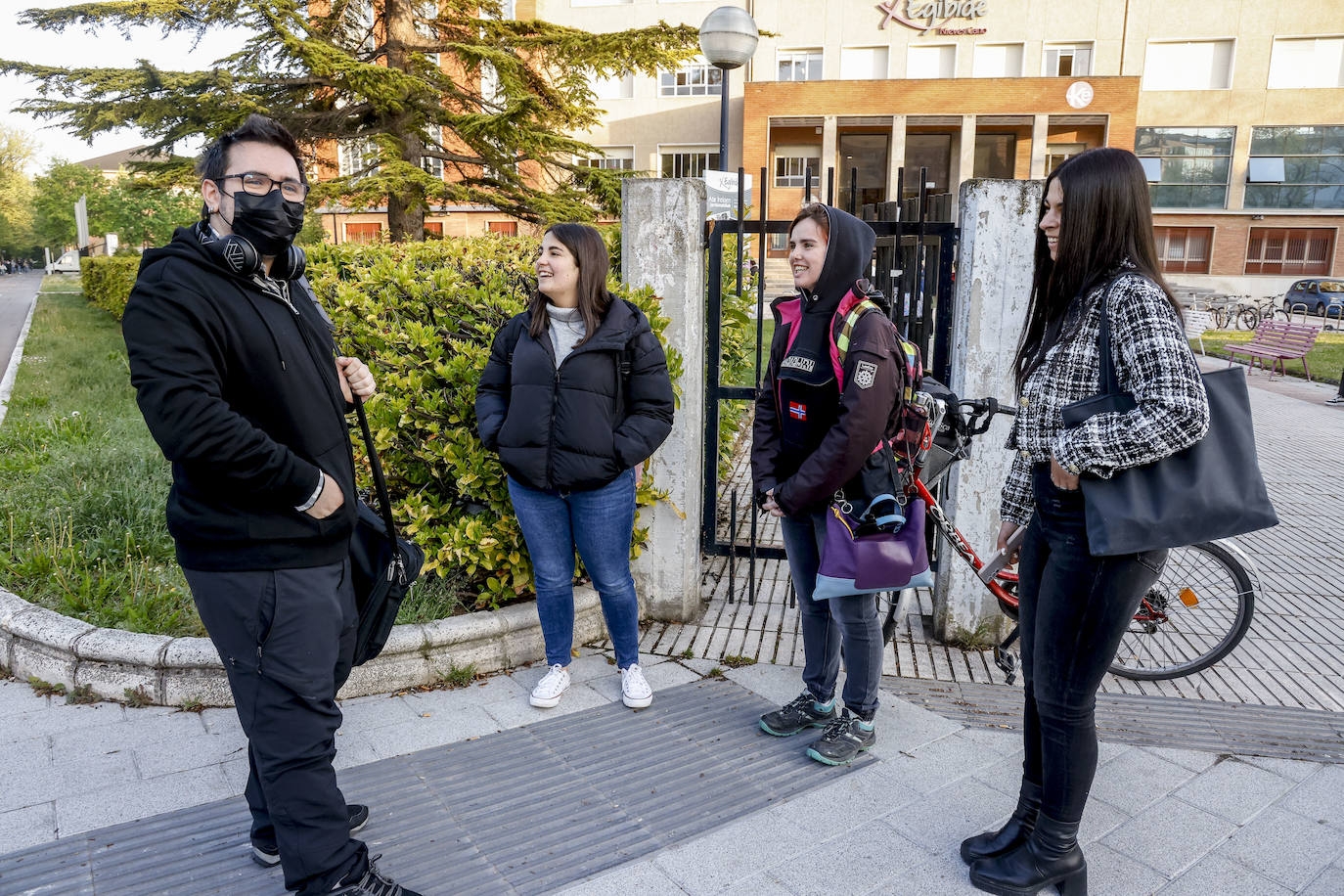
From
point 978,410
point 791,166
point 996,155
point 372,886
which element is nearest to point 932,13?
point 996,155

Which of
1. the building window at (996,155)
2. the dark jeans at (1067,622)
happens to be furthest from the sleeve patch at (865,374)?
the building window at (996,155)

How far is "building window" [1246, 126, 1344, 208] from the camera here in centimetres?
3972

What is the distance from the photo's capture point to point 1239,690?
405cm

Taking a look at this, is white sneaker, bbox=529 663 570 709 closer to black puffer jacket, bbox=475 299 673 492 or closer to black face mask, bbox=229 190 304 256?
black puffer jacket, bbox=475 299 673 492

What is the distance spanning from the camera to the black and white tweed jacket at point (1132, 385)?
7.07ft

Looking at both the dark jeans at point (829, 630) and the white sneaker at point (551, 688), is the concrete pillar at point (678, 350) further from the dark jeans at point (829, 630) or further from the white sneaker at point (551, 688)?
the dark jeans at point (829, 630)

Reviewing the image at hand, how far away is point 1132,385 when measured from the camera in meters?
2.22

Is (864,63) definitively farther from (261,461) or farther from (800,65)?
(261,461)

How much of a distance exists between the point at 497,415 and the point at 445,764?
1.40 metres

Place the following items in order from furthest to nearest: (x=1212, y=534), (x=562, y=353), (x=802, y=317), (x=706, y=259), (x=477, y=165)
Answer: (x=477, y=165) → (x=706, y=259) → (x=562, y=353) → (x=802, y=317) → (x=1212, y=534)

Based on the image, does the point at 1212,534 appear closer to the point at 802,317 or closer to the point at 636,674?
the point at 802,317

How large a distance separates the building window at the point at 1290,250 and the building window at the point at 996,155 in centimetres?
1246

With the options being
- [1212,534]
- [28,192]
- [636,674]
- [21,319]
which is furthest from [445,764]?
[28,192]

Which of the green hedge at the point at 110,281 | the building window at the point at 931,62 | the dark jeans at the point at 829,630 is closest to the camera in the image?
the dark jeans at the point at 829,630
